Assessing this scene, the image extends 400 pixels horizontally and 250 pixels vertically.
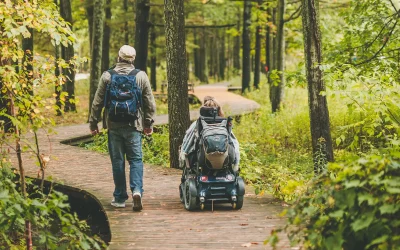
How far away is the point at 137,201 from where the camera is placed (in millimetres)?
7305

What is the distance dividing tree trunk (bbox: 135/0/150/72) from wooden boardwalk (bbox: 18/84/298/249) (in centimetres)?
998

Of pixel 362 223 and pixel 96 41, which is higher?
pixel 96 41

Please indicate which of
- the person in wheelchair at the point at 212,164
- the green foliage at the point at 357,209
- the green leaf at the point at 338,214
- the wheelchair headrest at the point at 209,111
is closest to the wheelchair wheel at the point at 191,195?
the person in wheelchair at the point at 212,164

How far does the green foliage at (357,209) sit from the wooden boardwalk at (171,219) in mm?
784

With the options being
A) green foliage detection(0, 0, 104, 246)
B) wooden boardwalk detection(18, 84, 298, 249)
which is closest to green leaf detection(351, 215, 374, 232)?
wooden boardwalk detection(18, 84, 298, 249)

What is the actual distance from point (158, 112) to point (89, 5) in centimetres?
630

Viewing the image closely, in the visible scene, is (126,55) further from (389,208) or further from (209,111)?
(389,208)

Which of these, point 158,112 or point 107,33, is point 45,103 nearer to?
point 158,112

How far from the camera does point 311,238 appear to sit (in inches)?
155

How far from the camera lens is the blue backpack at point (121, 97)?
7.04 m

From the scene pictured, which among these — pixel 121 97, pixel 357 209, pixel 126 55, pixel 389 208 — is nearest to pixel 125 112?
pixel 121 97

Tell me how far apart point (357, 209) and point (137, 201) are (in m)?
4.00

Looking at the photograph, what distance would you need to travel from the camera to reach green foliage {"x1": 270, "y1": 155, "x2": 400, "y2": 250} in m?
3.75

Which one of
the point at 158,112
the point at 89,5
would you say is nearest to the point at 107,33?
the point at 89,5
